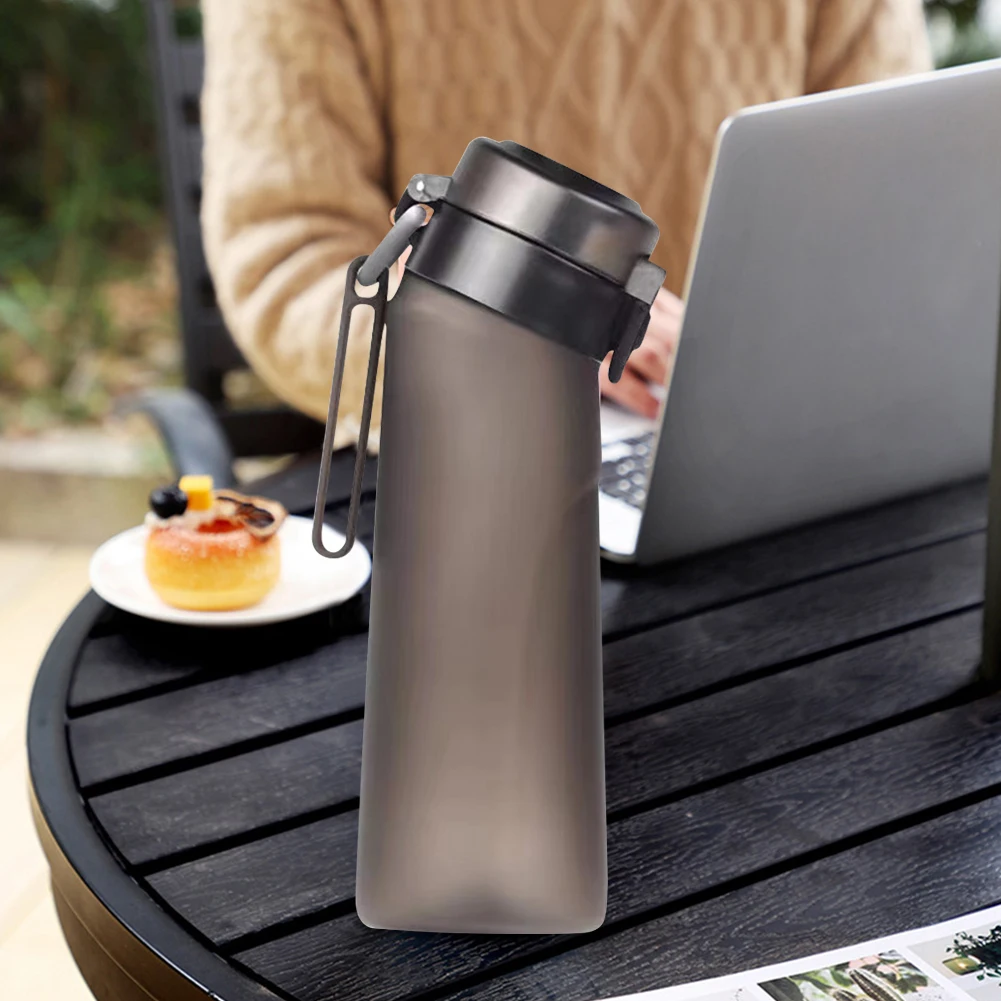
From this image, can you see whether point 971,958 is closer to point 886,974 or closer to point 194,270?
point 886,974

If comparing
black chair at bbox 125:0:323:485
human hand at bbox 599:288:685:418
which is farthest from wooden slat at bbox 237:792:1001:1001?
black chair at bbox 125:0:323:485

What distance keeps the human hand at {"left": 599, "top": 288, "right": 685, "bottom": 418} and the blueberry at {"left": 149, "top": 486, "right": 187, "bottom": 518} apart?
34 centimetres

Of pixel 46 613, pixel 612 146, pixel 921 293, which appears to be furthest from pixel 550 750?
pixel 46 613

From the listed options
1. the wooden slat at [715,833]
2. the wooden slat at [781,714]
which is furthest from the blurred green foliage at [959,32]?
the wooden slat at [715,833]

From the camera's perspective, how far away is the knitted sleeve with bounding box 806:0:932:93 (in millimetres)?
1546

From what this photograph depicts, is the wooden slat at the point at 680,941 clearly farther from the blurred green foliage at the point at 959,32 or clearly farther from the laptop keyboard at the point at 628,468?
the blurred green foliage at the point at 959,32

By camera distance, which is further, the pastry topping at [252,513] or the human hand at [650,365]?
the human hand at [650,365]

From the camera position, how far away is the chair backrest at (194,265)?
1590 mm

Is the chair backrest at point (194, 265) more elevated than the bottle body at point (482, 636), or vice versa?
the bottle body at point (482, 636)

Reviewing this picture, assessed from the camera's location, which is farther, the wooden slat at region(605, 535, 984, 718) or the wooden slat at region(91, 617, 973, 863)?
the wooden slat at region(605, 535, 984, 718)

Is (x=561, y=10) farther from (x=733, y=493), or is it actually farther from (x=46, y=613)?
(x=46, y=613)

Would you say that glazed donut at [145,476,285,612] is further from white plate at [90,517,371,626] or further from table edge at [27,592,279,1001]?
table edge at [27,592,279,1001]

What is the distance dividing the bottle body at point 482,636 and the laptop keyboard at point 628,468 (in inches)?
15.9

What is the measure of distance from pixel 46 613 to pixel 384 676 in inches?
80.9
